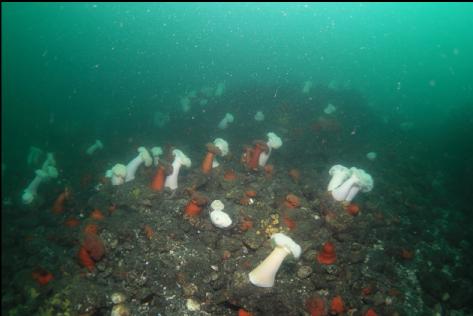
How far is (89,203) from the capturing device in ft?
24.3

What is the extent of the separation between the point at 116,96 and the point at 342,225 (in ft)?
122

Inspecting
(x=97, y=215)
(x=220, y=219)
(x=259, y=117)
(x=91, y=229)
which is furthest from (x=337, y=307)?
(x=259, y=117)

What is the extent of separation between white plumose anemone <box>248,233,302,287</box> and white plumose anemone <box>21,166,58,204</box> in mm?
6897

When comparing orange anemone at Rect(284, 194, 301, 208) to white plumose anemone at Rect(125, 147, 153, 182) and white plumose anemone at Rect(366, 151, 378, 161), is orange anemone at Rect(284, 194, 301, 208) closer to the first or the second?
white plumose anemone at Rect(125, 147, 153, 182)

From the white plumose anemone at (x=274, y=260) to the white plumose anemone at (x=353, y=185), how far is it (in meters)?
2.38

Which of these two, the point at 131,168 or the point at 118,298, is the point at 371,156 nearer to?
the point at 131,168

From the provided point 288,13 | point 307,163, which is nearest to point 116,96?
point 307,163

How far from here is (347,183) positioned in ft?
23.2

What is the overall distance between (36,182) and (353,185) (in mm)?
8713

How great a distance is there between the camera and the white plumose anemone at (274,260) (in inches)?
202

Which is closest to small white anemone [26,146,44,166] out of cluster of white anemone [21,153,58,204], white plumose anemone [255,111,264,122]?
cluster of white anemone [21,153,58,204]

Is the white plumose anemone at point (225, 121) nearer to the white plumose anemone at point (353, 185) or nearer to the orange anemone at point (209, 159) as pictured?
the orange anemone at point (209, 159)

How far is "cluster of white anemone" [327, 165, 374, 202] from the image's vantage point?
7.02 m

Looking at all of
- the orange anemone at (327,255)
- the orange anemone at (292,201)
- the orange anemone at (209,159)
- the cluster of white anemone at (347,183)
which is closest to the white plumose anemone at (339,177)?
the cluster of white anemone at (347,183)
